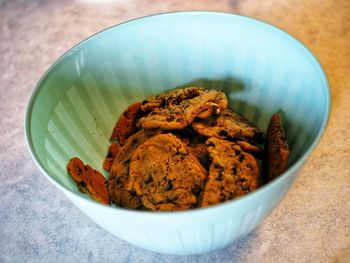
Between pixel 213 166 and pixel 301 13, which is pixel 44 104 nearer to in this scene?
pixel 213 166

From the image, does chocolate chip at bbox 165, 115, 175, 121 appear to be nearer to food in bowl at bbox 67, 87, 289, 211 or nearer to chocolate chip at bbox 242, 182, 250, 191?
food in bowl at bbox 67, 87, 289, 211

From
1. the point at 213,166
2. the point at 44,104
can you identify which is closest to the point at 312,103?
the point at 213,166

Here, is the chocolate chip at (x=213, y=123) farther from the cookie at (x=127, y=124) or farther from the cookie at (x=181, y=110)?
the cookie at (x=127, y=124)

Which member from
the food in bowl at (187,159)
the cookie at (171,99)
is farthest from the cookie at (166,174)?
the cookie at (171,99)

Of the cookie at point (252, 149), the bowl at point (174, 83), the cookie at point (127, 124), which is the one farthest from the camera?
the cookie at point (127, 124)

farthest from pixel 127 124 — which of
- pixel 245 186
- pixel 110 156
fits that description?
pixel 245 186

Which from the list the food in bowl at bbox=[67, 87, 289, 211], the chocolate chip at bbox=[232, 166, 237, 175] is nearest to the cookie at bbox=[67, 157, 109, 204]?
the food in bowl at bbox=[67, 87, 289, 211]
